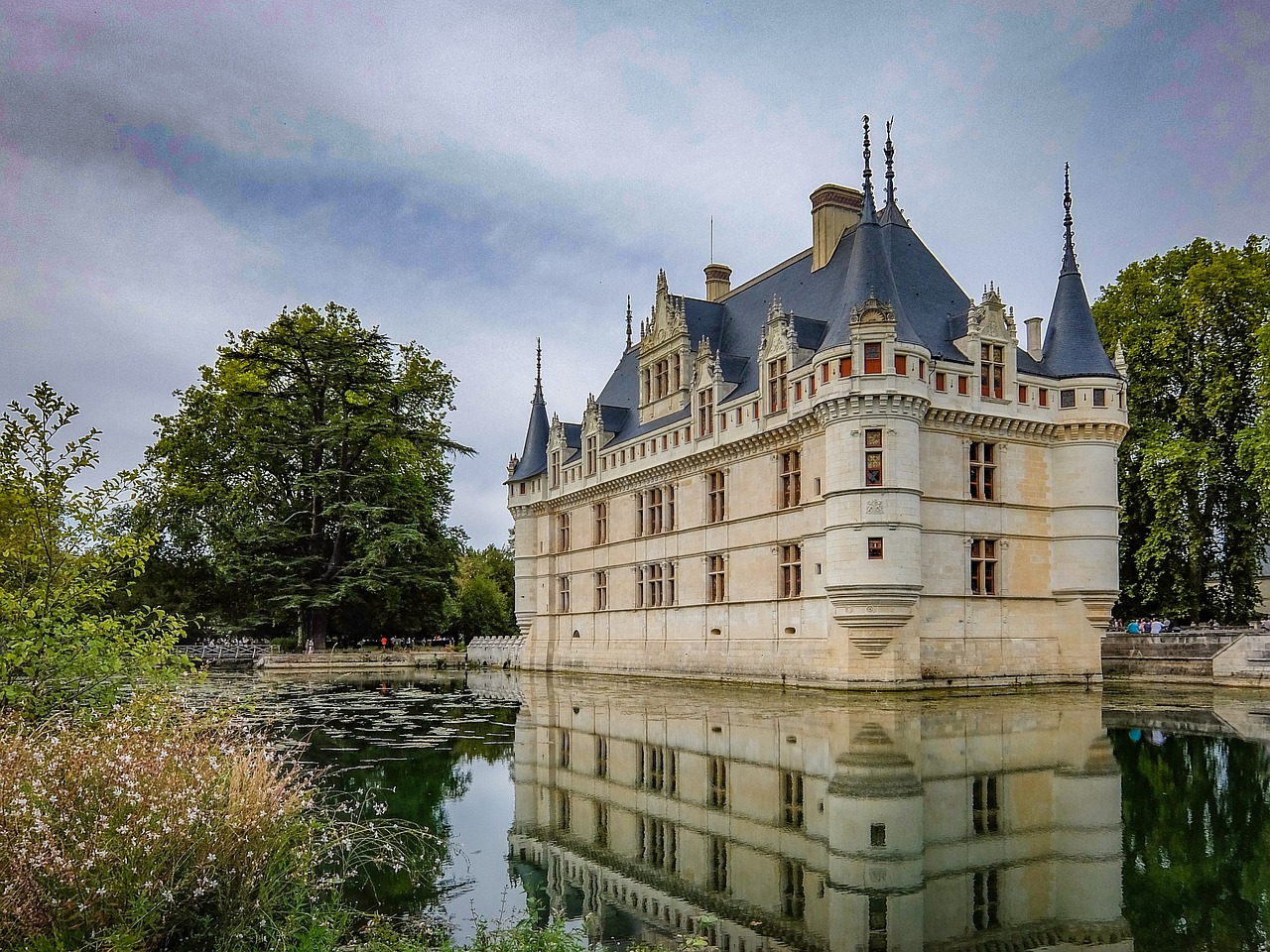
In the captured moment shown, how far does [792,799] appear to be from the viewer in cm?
1040

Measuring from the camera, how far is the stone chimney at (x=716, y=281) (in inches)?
1529

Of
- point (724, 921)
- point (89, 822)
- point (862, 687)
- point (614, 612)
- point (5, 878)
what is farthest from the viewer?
point (614, 612)

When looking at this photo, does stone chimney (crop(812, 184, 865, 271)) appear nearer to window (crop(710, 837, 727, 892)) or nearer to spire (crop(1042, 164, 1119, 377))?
spire (crop(1042, 164, 1119, 377))

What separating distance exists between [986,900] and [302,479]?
34796mm

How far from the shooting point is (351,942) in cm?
588

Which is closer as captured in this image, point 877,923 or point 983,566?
point 877,923

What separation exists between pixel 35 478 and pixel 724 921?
19.9 ft

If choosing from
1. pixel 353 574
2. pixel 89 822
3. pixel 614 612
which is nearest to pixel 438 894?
pixel 89 822

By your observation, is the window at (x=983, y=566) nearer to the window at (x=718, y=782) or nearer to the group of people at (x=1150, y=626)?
the group of people at (x=1150, y=626)

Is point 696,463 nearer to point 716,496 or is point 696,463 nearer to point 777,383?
point 716,496

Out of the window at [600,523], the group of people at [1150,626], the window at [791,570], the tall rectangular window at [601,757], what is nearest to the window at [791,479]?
the window at [791,570]

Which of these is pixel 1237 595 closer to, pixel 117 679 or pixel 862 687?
pixel 862 687

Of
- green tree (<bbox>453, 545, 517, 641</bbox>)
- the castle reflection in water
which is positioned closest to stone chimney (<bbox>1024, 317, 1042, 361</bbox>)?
the castle reflection in water

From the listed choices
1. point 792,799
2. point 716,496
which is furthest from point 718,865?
point 716,496
